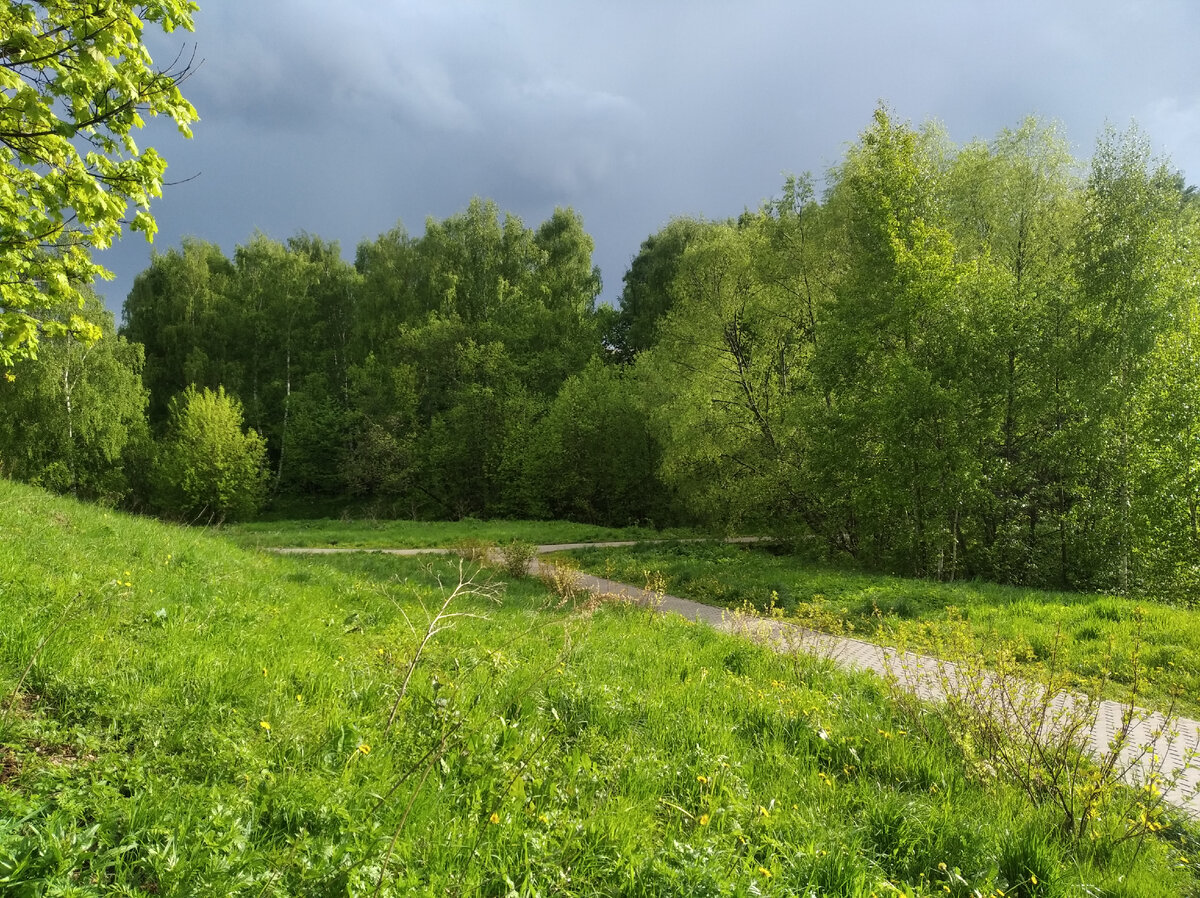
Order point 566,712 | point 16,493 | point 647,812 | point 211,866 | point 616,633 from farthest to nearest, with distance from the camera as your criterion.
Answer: point 16,493, point 616,633, point 566,712, point 647,812, point 211,866

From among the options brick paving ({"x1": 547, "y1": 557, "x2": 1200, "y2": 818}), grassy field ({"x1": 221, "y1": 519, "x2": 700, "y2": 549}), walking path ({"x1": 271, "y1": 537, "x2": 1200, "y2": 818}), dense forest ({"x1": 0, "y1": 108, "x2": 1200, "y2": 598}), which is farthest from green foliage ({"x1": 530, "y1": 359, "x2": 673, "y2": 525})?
brick paving ({"x1": 547, "y1": 557, "x2": 1200, "y2": 818})

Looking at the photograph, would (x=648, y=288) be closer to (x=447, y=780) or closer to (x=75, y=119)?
(x=75, y=119)

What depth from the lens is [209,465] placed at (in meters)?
31.6

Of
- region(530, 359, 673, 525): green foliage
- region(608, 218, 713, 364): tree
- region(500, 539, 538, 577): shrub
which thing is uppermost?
region(608, 218, 713, 364): tree

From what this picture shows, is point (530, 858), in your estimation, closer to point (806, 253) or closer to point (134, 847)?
point (134, 847)

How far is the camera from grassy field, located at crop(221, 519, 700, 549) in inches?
765

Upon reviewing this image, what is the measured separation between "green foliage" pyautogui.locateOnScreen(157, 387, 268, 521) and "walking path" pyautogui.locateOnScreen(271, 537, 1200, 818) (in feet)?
98.4

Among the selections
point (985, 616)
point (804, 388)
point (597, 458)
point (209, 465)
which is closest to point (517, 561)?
point (985, 616)

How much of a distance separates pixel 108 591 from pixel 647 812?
467cm

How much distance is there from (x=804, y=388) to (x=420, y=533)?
1464 cm

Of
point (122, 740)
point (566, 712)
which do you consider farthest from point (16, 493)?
point (566, 712)

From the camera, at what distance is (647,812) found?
119 inches

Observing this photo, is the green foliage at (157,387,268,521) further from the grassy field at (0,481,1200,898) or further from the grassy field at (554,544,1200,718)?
the grassy field at (0,481,1200,898)

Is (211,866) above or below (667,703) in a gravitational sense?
above
